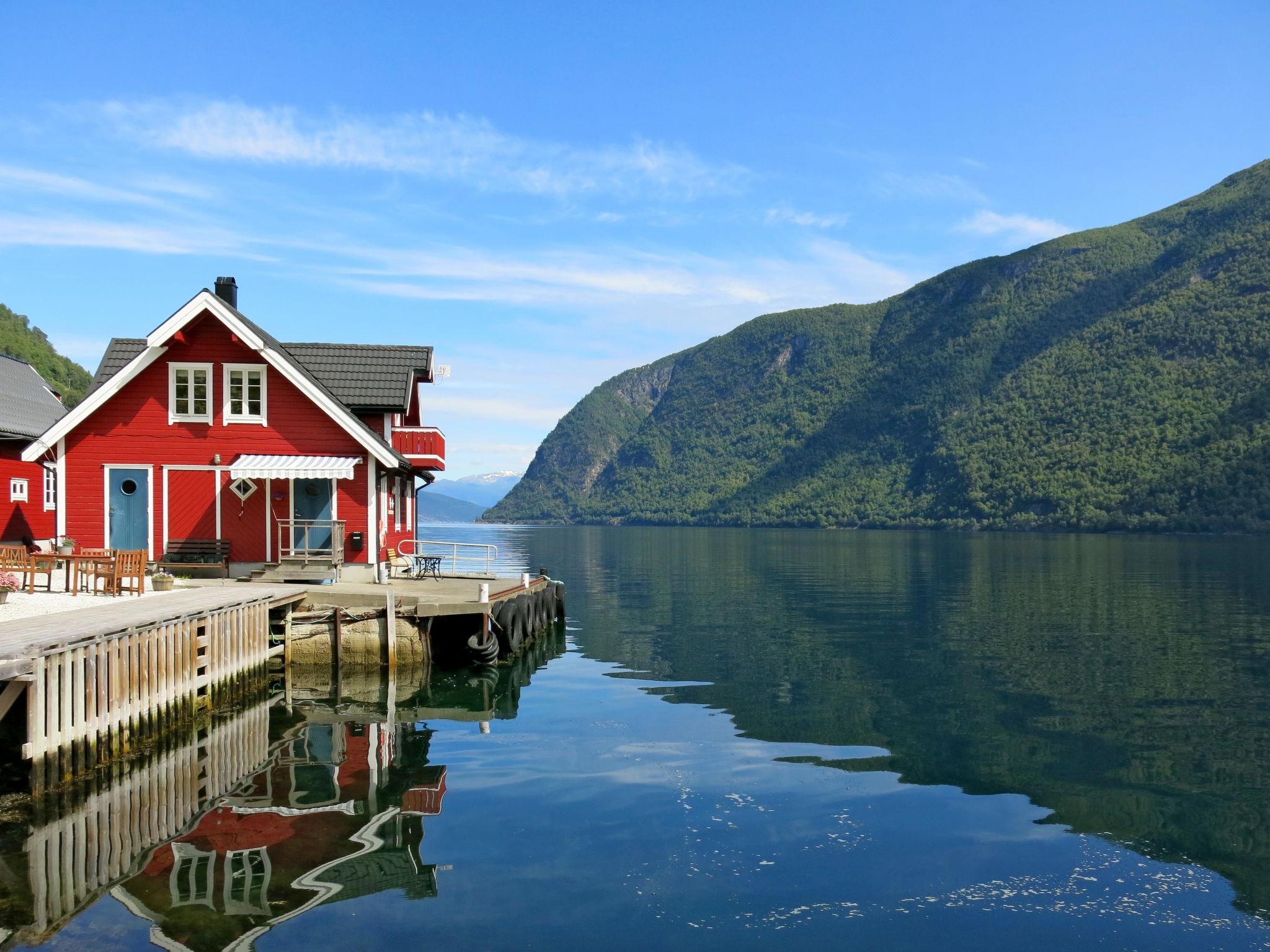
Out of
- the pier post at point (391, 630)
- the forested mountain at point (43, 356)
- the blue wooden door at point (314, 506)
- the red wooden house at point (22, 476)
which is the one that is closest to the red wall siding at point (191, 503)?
the blue wooden door at point (314, 506)

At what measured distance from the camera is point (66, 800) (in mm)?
13602

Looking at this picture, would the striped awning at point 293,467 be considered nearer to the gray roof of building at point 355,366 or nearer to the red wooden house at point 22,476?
the gray roof of building at point 355,366

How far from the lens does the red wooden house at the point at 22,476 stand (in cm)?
3481

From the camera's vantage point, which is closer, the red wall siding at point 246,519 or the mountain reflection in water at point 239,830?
the mountain reflection in water at point 239,830

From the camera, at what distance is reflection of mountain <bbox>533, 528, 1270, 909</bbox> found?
1498 cm

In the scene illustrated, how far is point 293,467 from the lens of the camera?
91.0 feet

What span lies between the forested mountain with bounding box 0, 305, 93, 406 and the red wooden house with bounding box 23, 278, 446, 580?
49.4 metres

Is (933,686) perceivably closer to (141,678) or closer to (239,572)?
(141,678)

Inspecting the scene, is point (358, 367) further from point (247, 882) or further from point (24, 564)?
point (247, 882)

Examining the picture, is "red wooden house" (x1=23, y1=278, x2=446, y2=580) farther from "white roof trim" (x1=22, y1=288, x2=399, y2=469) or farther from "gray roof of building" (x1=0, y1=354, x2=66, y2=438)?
"gray roof of building" (x1=0, y1=354, x2=66, y2=438)

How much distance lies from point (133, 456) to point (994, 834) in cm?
2512

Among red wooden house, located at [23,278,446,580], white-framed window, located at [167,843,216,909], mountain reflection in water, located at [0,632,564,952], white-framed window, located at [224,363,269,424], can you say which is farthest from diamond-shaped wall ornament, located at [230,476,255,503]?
white-framed window, located at [167,843,216,909]

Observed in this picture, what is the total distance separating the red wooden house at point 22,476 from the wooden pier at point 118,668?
1554 centimetres

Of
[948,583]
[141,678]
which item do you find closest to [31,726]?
[141,678]
